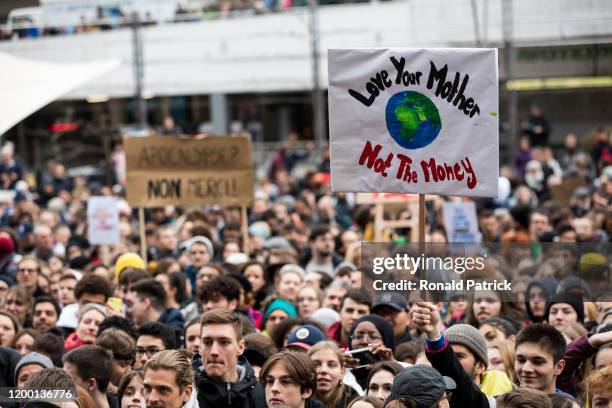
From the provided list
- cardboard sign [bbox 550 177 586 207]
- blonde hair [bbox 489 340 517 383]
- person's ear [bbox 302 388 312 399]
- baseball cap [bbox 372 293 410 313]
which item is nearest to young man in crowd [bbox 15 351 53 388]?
person's ear [bbox 302 388 312 399]

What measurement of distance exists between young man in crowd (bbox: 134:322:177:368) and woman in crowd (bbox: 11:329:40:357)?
33.3 inches

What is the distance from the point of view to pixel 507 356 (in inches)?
358

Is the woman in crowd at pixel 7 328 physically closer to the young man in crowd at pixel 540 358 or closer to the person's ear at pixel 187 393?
the person's ear at pixel 187 393

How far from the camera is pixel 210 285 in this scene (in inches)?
422

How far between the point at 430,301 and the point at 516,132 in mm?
20903

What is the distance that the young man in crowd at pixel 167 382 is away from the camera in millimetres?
7234

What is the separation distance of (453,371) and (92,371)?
7.86 feet

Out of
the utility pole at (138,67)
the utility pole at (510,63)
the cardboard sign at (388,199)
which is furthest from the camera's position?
the utility pole at (138,67)

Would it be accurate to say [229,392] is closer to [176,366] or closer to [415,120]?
[176,366]

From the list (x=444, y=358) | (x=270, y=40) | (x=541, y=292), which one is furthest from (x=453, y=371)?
(x=270, y=40)

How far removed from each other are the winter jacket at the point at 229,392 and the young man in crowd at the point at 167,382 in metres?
0.45

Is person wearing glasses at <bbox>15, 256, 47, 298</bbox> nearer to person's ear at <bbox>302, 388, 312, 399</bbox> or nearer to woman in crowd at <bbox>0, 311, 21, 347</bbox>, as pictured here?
woman in crowd at <bbox>0, 311, 21, 347</bbox>

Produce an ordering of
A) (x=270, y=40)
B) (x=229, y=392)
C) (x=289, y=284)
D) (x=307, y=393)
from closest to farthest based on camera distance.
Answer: (x=307, y=393) < (x=229, y=392) < (x=289, y=284) < (x=270, y=40)

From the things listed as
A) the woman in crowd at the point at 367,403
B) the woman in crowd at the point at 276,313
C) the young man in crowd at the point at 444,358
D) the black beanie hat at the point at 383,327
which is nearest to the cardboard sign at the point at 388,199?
the woman in crowd at the point at 276,313
